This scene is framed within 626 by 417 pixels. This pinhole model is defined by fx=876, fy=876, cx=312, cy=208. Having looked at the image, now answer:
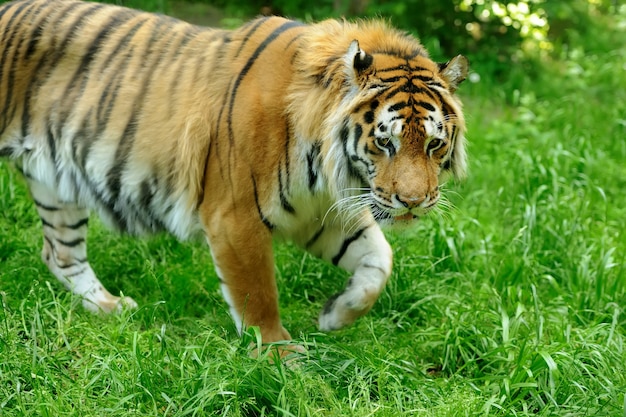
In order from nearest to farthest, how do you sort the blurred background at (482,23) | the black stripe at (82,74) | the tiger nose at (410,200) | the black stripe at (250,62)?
the tiger nose at (410,200) < the black stripe at (250,62) < the black stripe at (82,74) < the blurred background at (482,23)

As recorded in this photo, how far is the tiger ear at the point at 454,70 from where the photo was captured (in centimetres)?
362

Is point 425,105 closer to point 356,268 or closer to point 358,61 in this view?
point 358,61

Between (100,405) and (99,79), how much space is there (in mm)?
1687

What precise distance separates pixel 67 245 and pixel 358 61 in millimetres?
2000

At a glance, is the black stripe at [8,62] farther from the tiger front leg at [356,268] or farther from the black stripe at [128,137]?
the tiger front leg at [356,268]

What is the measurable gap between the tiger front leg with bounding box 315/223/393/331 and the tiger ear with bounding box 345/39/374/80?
2.92 feet

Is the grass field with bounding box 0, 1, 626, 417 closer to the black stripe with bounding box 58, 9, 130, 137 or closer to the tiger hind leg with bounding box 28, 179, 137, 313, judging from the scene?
the tiger hind leg with bounding box 28, 179, 137, 313

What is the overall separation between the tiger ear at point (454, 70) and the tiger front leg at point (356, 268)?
833mm

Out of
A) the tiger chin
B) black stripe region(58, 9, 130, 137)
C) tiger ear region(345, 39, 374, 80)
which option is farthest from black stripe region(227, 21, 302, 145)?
black stripe region(58, 9, 130, 137)

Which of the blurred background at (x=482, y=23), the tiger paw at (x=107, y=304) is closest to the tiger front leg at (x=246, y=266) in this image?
the tiger paw at (x=107, y=304)

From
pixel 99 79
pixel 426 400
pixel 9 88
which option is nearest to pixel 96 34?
pixel 99 79

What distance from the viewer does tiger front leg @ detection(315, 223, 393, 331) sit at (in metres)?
3.89

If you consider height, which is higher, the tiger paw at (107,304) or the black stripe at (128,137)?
the black stripe at (128,137)

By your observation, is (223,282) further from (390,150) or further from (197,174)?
(390,150)
